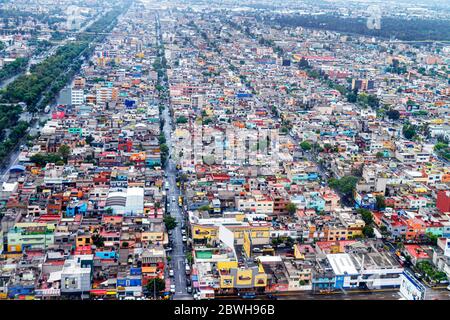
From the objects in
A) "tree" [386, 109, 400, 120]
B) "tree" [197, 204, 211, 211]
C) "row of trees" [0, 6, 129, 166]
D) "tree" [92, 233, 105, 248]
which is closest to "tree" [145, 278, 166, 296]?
"tree" [92, 233, 105, 248]

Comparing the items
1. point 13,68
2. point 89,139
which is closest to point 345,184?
point 89,139

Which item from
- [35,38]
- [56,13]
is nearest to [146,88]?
[35,38]

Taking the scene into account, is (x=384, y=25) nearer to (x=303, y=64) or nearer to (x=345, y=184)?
(x=303, y=64)

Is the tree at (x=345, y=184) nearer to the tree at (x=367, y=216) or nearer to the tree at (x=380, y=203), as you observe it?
the tree at (x=380, y=203)

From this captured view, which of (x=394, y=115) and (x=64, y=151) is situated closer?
(x=64, y=151)
